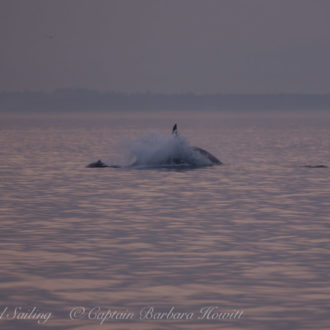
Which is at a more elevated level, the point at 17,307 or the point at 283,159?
the point at 17,307

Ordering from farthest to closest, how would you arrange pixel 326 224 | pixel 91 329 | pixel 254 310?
pixel 326 224
pixel 254 310
pixel 91 329

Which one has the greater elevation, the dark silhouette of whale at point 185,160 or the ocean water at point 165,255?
the ocean water at point 165,255

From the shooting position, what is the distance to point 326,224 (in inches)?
846

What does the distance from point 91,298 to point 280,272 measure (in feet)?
12.2

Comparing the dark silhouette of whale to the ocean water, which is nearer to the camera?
the ocean water

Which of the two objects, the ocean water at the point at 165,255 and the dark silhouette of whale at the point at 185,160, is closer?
the ocean water at the point at 165,255

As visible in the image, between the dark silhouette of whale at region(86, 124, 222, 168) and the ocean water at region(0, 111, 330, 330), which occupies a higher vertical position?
the ocean water at region(0, 111, 330, 330)

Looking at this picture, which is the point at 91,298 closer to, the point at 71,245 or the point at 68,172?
the point at 71,245

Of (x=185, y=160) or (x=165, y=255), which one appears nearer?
(x=165, y=255)

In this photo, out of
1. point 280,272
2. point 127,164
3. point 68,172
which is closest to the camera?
point 280,272

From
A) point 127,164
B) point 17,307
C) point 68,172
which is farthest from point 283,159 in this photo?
point 17,307

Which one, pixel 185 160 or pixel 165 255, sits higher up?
pixel 165 255

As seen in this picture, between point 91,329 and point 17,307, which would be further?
point 17,307

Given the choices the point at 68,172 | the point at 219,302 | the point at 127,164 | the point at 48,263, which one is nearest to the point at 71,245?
the point at 48,263
